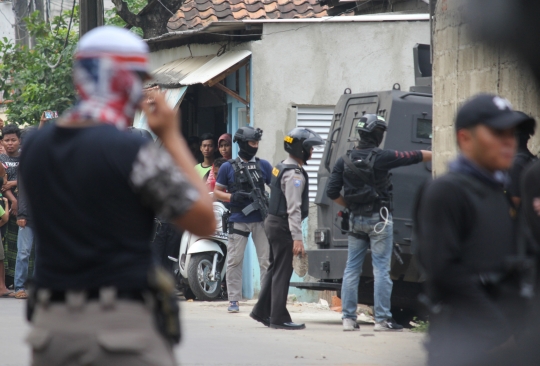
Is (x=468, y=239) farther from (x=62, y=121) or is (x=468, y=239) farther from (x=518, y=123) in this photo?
(x=62, y=121)

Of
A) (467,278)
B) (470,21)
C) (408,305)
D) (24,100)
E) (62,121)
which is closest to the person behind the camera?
(470,21)

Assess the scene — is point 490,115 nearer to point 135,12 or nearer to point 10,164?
point 10,164

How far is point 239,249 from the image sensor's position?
10.8 metres

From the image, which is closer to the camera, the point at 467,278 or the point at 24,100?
the point at 467,278

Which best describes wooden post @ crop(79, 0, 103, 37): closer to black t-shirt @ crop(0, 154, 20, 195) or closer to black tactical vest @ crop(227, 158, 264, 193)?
black t-shirt @ crop(0, 154, 20, 195)

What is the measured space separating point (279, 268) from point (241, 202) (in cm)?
155

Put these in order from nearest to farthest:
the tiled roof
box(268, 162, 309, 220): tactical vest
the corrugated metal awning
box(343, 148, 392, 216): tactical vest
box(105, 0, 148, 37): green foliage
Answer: box(343, 148, 392, 216): tactical vest < box(268, 162, 309, 220): tactical vest < the corrugated metal awning < the tiled roof < box(105, 0, 148, 37): green foliage

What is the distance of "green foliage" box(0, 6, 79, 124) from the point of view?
60.9ft

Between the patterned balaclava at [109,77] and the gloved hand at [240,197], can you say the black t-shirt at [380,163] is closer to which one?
the gloved hand at [240,197]

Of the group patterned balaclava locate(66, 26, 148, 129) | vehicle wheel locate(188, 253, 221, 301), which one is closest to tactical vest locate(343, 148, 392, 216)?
vehicle wheel locate(188, 253, 221, 301)

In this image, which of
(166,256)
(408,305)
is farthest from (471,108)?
(166,256)

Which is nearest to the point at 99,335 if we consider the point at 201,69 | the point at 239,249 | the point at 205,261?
the point at 239,249

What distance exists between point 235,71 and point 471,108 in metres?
10.7

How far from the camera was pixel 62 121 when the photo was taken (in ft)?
9.35
